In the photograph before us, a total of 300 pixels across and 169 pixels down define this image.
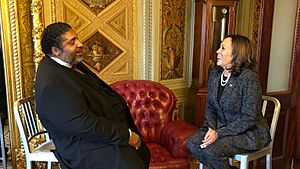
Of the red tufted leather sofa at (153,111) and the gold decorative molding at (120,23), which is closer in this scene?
the red tufted leather sofa at (153,111)

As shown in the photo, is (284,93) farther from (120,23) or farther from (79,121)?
(79,121)

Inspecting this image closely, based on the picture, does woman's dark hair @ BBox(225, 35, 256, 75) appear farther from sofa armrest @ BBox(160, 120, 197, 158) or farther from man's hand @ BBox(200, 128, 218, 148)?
sofa armrest @ BBox(160, 120, 197, 158)

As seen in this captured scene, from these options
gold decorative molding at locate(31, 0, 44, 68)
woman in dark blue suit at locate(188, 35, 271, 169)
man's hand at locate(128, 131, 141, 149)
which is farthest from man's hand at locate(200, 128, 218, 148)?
gold decorative molding at locate(31, 0, 44, 68)

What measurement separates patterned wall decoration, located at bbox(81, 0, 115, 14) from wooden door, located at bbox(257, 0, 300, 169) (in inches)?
54.3

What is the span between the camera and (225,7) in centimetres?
296

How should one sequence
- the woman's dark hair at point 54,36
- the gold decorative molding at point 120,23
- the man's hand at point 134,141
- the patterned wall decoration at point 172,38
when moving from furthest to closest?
the patterned wall decoration at point 172,38 < the gold decorative molding at point 120,23 < the man's hand at point 134,141 < the woman's dark hair at point 54,36

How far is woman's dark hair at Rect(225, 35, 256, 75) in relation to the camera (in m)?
2.23

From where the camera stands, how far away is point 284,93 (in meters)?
3.01

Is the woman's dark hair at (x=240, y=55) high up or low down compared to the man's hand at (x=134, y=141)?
up

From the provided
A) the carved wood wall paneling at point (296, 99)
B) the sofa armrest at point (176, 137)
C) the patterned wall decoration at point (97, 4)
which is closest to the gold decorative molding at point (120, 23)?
the patterned wall decoration at point (97, 4)

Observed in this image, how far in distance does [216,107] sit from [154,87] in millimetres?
710

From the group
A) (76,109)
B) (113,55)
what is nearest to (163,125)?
(113,55)

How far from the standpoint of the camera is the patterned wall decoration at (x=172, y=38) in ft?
10.4

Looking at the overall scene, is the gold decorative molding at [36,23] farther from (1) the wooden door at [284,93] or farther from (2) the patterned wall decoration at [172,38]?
(1) the wooden door at [284,93]
